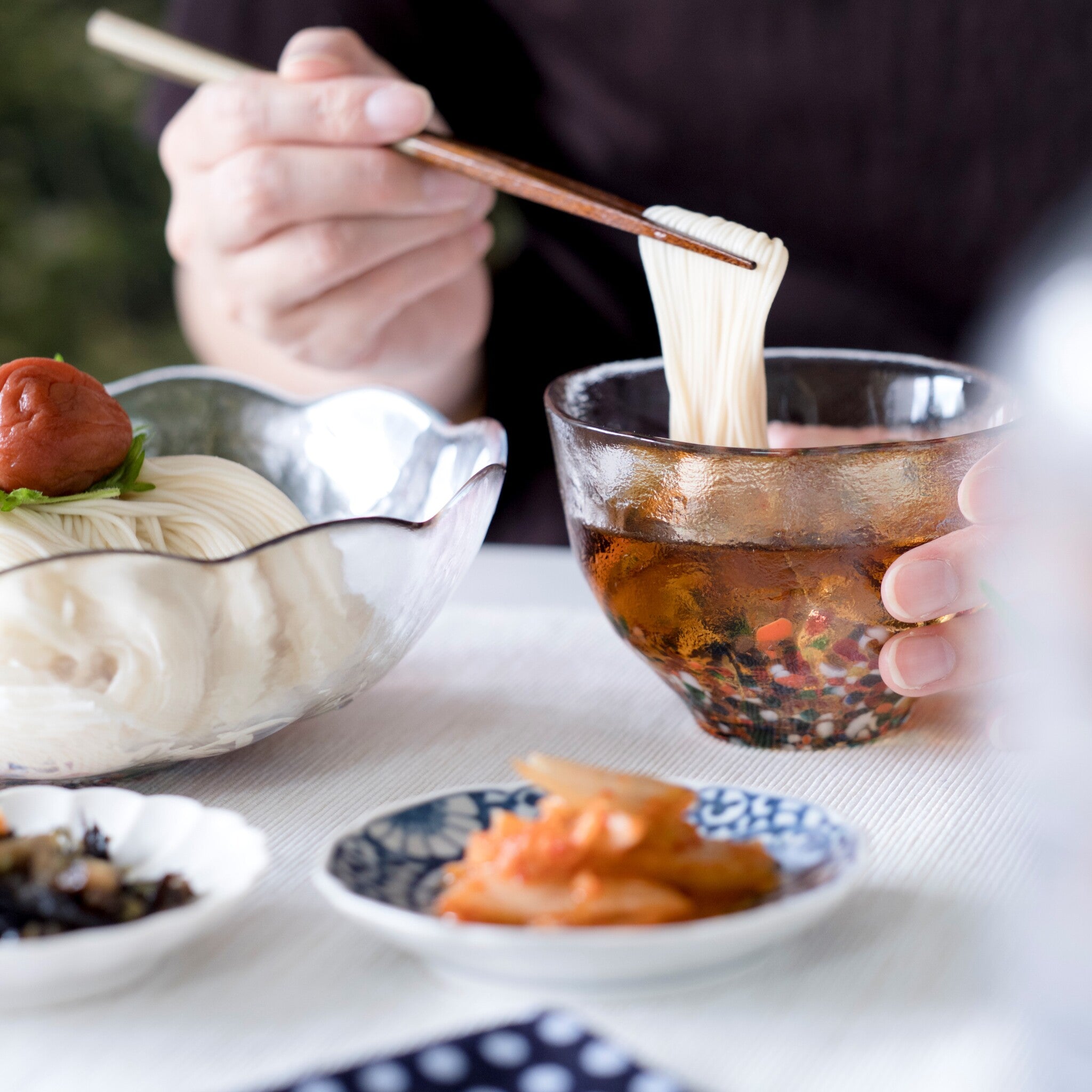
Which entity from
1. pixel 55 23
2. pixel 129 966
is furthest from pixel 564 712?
pixel 55 23

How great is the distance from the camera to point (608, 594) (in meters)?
0.59

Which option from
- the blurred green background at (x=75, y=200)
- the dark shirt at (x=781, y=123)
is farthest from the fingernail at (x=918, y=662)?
the blurred green background at (x=75, y=200)

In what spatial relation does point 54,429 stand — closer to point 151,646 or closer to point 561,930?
point 151,646

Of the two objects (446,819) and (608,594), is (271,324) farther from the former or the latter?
(446,819)

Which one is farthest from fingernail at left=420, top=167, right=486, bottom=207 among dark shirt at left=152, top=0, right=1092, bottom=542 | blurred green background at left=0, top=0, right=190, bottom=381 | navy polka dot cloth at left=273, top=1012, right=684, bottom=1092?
blurred green background at left=0, top=0, right=190, bottom=381

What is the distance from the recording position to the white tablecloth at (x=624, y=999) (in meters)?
0.35

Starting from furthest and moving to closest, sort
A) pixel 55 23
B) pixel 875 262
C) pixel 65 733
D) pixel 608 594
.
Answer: pixel 55 23, pixel 875 262, pixel 608 594, pixel 65 733

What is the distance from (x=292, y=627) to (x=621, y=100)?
32.2 inches

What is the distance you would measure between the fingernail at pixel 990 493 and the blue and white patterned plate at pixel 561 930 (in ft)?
0.54

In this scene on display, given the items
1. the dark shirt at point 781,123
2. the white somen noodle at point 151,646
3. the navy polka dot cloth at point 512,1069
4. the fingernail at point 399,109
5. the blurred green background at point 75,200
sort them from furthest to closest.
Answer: the blurred green background at point 75,200
the dark shirt at point 781,123
the fingernail at point 399,109
the white somen noodle at point 151,646
the navy polka dot cloth at point 512,1069

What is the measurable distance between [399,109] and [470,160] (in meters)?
0.08

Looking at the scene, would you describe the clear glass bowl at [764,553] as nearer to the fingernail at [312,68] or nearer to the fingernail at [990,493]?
the fingernail at [990,493]

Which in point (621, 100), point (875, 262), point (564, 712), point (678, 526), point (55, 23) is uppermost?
point (55, 23)

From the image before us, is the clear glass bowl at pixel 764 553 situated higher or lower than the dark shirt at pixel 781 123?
lower
